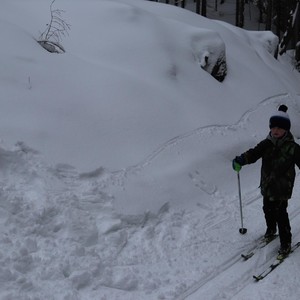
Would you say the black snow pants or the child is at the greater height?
the child

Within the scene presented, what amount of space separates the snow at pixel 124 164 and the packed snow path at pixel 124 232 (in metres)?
0.02

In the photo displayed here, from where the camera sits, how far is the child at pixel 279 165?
4875 millimetres

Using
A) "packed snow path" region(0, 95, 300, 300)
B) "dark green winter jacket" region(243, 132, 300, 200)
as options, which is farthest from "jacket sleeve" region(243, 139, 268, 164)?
"packed snow path" region(0, 95, 300, 300)

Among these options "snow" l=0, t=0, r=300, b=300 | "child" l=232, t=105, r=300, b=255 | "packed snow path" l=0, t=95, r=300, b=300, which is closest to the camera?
"packed snow path" l=0, t=95, r=300, b=300

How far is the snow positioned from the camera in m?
4.54

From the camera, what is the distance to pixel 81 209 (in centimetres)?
542

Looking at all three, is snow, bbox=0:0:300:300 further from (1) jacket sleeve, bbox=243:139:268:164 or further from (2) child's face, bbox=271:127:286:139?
(2) child's face, bbox=271:127:286:139

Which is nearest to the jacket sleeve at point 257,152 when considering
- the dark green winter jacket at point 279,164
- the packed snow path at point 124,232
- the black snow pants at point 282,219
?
the dark green winter jacket at point 279,164

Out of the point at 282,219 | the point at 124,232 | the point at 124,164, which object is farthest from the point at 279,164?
the point at 124,164

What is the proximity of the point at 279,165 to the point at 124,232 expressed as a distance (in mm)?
2140

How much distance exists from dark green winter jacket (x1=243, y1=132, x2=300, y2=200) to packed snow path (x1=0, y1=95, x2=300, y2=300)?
819 mm

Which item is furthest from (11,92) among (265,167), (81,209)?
(265,167)

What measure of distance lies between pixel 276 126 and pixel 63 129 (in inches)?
134

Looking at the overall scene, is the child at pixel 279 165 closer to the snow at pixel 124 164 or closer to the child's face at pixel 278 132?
the child's face at pixel 278 132
